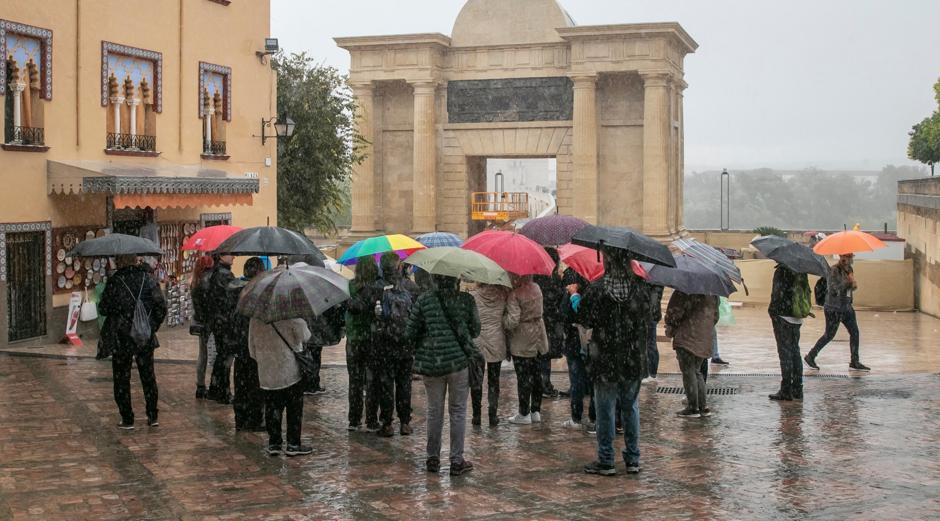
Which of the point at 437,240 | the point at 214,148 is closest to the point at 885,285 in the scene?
the point at 214,148

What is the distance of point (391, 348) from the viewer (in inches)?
435

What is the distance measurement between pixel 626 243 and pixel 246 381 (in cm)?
392

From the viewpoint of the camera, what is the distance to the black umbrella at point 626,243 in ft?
32.1

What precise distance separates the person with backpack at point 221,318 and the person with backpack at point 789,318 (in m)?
5.95

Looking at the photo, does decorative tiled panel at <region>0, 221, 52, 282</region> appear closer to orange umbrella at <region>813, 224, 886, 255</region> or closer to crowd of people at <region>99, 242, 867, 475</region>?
crowd of people at <region>99, 242, 867, 475</region>

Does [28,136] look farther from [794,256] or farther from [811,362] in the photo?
[811,362]

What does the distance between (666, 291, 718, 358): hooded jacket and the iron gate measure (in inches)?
430

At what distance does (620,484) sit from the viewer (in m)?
9.38

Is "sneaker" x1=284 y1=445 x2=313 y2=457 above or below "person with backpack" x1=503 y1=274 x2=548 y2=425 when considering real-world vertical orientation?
→ below

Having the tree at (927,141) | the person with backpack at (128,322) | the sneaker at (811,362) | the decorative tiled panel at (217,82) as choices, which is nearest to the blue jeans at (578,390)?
the person with backpack at (128,322)

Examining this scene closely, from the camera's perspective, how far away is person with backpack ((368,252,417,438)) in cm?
1088

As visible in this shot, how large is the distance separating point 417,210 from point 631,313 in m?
33.1

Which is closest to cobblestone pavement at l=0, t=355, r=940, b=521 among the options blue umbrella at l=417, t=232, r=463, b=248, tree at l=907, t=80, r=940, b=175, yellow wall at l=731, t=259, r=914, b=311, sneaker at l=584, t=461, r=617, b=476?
sneaker at l=584, t=461, r=617, b=476

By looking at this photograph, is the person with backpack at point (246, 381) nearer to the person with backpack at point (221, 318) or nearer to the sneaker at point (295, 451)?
the person with backpack at point (221, 318)
